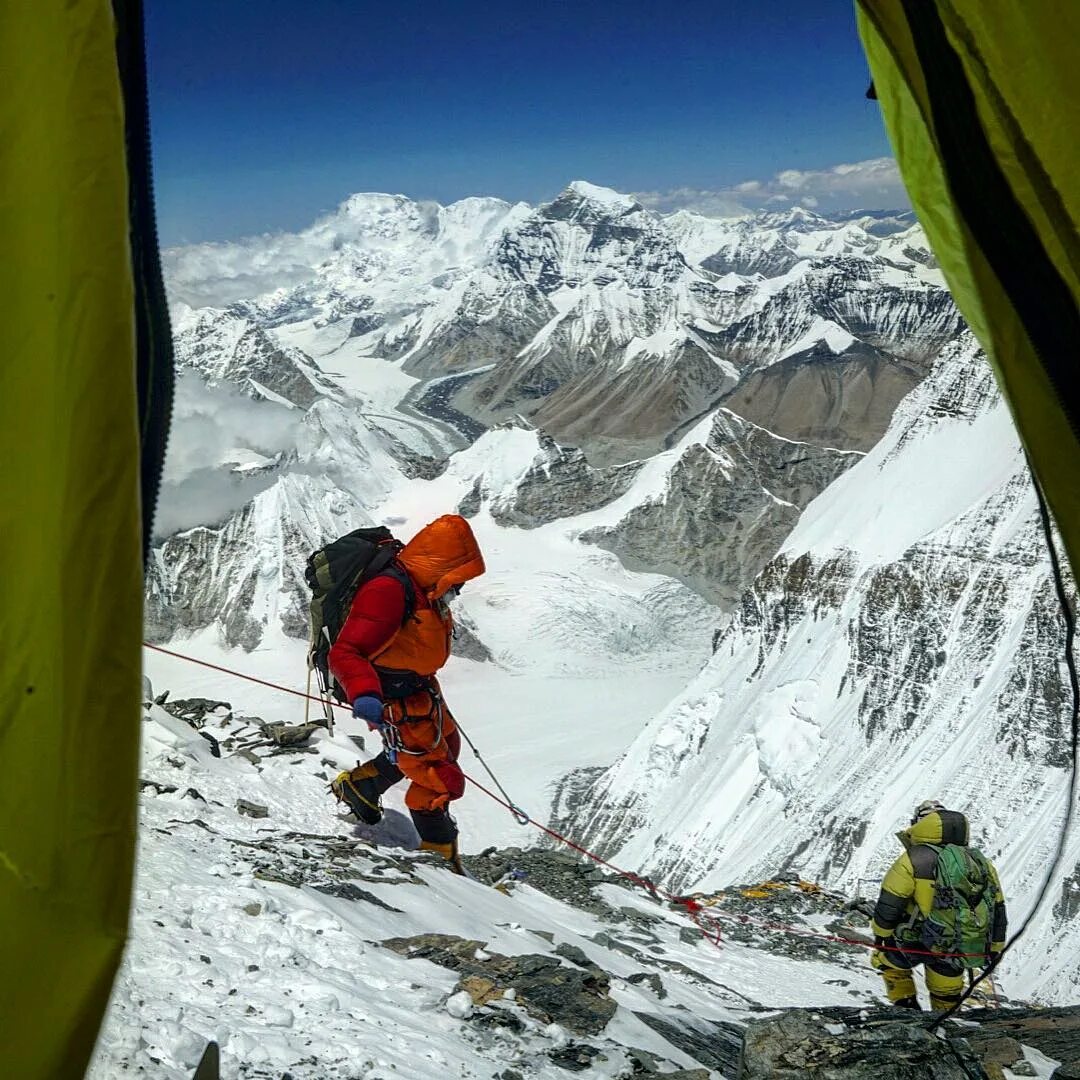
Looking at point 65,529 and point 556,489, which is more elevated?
point 556,489

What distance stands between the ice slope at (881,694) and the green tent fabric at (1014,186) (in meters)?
32.9

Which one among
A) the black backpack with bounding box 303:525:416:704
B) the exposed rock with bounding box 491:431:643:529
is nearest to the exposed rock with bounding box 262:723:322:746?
the black backpack with bounding box 303:525:416:704

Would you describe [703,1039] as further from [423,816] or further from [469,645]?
[469,645]

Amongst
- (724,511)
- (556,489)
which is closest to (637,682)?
(556,489)

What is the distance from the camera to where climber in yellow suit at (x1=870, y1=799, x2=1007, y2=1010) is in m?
6.67

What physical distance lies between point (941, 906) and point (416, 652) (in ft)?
14.1

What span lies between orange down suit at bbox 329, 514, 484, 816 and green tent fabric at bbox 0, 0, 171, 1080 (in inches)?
182

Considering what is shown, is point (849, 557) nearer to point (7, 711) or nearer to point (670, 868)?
point (670, 868)

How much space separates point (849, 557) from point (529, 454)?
74867mm

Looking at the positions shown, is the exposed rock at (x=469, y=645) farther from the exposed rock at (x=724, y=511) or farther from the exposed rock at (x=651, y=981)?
the exposed rock at (x=651, y=981)

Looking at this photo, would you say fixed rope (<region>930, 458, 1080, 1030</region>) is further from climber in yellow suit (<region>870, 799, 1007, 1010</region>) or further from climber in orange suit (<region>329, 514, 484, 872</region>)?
climber in orange suit (<region>329, 514, 484, 872</region>)

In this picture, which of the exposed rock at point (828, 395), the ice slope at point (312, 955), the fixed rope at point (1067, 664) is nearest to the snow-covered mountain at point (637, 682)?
the ice slope at point (312, 955)

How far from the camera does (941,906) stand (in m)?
6.68

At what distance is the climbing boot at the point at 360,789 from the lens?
820cm
